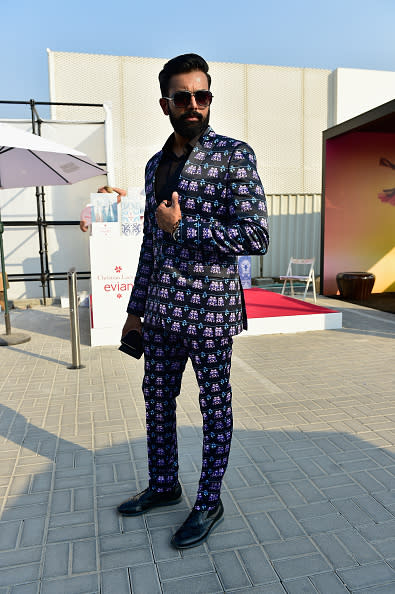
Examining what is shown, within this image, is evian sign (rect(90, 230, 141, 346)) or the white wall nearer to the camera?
evian sign (rect(90, 230, 141, 346))

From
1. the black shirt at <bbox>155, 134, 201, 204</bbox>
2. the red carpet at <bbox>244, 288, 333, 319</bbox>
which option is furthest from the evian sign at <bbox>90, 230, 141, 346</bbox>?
the black shirt at <bbox>155, 134, 201, 204</bbox>

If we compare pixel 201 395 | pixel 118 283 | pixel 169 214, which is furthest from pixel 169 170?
pixel 118 283

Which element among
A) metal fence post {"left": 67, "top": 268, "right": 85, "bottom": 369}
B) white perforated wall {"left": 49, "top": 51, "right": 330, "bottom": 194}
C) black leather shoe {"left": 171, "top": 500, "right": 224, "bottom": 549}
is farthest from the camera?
white perforated wall {"left": 49, "top": 51, "right": 330, "bottom": 194}

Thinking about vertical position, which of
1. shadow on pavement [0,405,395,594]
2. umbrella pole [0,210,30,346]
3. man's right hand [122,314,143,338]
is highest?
man's right hand [122,314,143,338]

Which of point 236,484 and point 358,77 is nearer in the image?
point 236,484

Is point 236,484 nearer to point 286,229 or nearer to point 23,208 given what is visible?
point 23,208

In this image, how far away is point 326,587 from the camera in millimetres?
1852

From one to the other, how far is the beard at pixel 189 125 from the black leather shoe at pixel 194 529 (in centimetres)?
167

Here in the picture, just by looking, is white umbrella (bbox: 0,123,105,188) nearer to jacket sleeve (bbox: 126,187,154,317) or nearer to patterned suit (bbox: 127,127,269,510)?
jacket sleeve (bbox: 126,187,154,317)

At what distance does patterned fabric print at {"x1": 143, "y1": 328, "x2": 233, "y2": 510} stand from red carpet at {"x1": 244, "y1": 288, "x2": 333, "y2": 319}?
4523mm

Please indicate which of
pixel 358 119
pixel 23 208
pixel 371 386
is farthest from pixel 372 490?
pixel 23 208

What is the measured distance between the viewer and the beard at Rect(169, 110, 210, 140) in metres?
1.92

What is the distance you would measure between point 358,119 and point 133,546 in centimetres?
857

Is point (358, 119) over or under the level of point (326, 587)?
over
